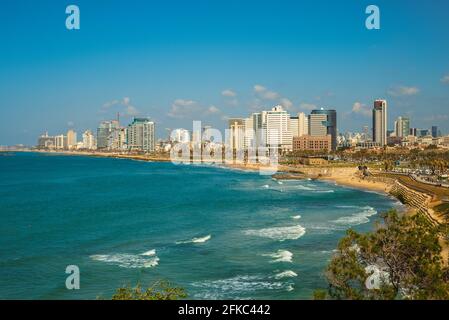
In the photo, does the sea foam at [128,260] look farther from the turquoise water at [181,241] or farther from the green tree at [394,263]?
the green tree at [394,263]

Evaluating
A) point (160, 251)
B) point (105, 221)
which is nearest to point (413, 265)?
point (160, 251)

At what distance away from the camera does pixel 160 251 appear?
35.7m

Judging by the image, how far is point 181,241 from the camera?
130 ft

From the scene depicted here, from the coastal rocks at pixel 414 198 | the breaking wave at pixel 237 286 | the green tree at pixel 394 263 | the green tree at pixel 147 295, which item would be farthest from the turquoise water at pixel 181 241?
the green tree at pixel 394 263

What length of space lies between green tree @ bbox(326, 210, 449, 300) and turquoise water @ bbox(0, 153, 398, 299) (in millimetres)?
9703

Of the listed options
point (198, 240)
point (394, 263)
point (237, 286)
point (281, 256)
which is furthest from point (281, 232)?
Answer: point (394, 263)

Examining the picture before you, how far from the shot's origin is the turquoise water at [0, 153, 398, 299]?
90.4 ft

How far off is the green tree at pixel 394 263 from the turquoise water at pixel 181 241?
970 centimetres

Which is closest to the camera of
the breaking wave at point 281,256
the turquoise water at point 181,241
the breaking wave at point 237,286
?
the breaking wave at point 237,286

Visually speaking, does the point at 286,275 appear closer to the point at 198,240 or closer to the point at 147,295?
the point at 198,240

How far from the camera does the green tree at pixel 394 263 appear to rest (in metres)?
14.5

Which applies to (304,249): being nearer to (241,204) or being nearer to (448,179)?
(241,204)

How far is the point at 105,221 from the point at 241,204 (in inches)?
777

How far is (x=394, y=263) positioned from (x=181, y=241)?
2540 centimetres
